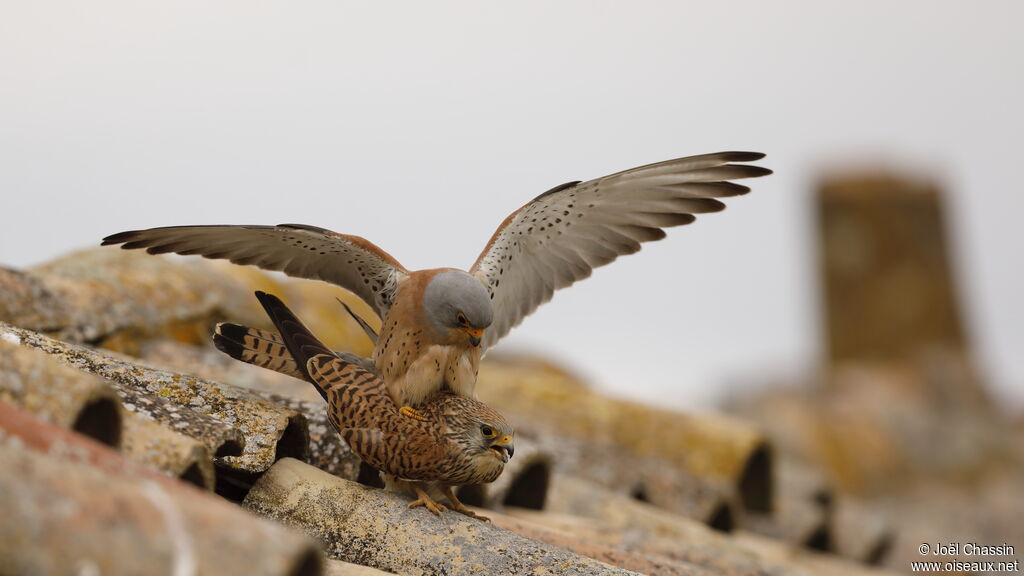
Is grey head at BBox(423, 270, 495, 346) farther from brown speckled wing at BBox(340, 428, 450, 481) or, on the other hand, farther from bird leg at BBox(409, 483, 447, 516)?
bird leg at BBox(409, 483, 447, 516)

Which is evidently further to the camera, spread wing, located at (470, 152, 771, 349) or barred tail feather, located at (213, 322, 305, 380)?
spread wing, located at (470, 152, 771, 349)

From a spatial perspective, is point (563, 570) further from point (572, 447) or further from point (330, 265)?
point (572, 447)

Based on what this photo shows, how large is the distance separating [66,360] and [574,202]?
1.90 m

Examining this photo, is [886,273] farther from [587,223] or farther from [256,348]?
[256,348]

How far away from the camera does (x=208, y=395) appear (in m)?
3.01

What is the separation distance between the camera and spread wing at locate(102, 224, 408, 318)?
Answer: 3385 mm

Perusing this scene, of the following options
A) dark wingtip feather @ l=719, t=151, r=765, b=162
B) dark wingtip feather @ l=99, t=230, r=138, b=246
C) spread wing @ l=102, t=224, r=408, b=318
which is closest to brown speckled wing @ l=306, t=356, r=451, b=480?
spread wing @ l=102, t=224, r=408, b=318

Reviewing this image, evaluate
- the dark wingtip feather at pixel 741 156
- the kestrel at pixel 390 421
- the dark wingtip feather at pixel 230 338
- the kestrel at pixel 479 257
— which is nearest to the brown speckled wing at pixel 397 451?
the kestrel at pixel 390 421

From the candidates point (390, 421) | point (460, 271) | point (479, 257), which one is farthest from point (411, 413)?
point (479, 257)

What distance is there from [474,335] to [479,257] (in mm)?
560

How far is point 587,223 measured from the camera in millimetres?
4020

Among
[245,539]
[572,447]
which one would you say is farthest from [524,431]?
[245,539]

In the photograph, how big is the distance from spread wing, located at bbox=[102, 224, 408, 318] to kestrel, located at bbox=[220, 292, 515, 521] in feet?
0.99

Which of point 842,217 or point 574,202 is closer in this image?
point 574,202
